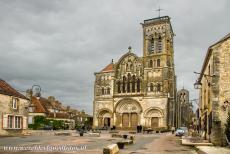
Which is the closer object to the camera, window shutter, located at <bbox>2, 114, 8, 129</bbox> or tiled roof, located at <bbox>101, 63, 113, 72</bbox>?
window shutter, located at <bbox>2, 114, 8, 129</bbox>

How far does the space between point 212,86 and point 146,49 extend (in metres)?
44.5

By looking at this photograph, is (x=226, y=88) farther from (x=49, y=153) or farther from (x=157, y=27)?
(x=157, y=27)

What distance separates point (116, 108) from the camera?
6912cm

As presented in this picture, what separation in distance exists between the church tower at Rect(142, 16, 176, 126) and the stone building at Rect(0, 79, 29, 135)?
31061 mm

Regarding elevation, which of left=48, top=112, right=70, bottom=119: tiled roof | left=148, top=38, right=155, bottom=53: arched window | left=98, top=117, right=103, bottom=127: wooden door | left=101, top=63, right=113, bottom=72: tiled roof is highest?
left=148, top=38, right=155, bottom=53: arched window

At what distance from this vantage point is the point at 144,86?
220 feet

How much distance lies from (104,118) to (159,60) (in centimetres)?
1668

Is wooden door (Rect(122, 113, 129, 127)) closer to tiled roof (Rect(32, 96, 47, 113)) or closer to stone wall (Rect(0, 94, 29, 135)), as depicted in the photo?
tiled roof (Rect(32, 96, 47, 113))

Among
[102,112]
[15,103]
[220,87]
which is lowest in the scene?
[102,112]

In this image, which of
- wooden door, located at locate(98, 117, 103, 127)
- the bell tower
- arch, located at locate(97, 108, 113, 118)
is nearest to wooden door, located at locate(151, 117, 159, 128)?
arch, located at locate(97, 108, 113, 118)

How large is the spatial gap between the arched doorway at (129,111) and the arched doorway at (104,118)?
261cm

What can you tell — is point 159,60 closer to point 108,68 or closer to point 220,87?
point 108,68

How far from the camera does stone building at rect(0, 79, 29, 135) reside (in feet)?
117

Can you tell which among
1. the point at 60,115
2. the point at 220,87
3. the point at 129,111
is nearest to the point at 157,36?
the point at 129,111
